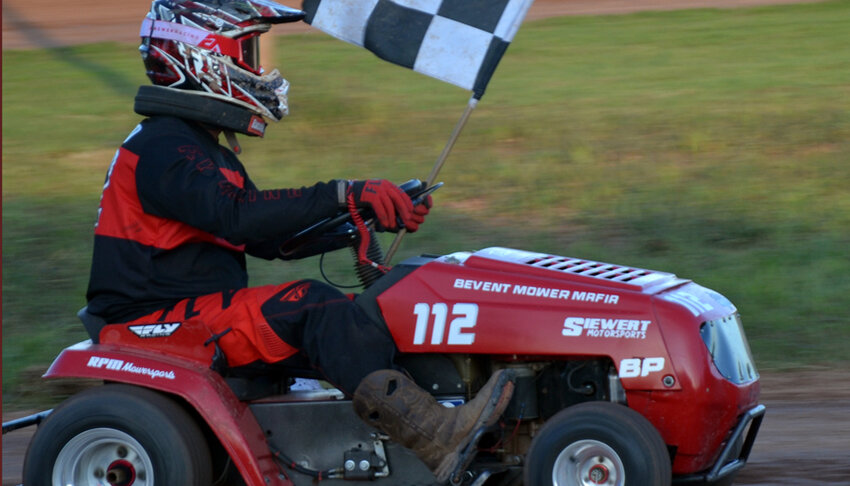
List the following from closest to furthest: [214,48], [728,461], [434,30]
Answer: [728,461] → [214,48] → [434,30]

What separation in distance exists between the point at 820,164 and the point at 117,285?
7336 millimetres

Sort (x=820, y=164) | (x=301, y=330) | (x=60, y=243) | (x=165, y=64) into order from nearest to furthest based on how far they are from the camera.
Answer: (x=301, y=330) < (x=165, y=64) < (x=60, y=243) < (x=820, y=164)

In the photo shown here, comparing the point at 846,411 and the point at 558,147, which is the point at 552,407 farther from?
the point at 558,147

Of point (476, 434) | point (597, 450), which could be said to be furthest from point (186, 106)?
point (597, 450)

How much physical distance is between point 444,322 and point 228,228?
2.44 feet

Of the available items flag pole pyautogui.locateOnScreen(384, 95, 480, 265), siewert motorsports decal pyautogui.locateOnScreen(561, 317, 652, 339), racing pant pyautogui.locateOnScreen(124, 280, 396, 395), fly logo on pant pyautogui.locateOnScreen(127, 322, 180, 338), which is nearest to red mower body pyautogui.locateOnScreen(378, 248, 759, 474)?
siewert motorsports decal pyautogui.locateOnScreen(561, 317, 652, 339)

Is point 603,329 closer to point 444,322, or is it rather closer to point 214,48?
point 444,322

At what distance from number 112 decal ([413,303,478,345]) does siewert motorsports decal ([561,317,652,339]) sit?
296 millimetres

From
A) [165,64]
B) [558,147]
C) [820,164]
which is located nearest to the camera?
[165,64]

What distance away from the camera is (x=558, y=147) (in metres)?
10.3

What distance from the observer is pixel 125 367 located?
3.69 m

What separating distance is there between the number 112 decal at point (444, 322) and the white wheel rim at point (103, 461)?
0.99 meters

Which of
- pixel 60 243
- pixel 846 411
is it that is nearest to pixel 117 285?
pixel 846 411

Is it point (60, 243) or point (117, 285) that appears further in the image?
point (60, 243)
